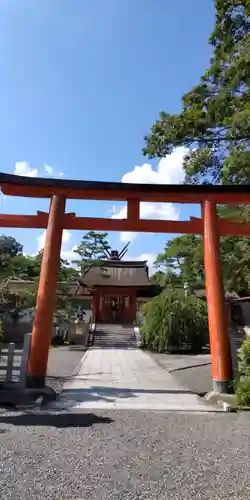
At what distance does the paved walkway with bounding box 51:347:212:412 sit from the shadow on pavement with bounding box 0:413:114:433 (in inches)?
25.9

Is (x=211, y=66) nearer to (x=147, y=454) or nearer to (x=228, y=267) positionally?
(x=228, y=267)

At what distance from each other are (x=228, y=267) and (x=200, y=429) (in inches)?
415

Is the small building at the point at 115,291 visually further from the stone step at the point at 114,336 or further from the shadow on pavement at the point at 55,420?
the shadow on pavement at the point at 55,420

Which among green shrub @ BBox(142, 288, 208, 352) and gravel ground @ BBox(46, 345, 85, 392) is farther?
green shrub @ BBox(142, 288, 208, 352)

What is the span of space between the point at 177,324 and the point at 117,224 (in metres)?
10.5

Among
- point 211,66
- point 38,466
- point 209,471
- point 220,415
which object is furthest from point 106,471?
point 211,66

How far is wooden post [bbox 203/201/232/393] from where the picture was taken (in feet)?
23.6

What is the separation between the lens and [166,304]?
18.4 m

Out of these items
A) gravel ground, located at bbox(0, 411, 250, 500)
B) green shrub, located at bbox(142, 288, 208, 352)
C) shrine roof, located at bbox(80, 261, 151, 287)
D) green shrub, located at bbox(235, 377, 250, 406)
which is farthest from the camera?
shrine roof, located at bbox(80, 261, 151, 287)

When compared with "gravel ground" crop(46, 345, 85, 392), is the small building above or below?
above

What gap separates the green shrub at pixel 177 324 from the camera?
58.7 ft

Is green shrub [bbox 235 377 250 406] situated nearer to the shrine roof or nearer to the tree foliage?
the tree foliage

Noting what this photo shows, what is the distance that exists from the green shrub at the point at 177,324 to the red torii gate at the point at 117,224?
9.87 metres

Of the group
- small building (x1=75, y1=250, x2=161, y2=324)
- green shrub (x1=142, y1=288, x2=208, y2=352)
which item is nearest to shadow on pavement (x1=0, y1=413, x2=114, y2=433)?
green shrub (x1=142, y1=288, x2=208, y2=352)
